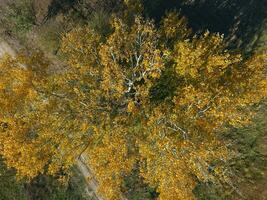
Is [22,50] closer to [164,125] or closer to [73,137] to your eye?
[73,137]

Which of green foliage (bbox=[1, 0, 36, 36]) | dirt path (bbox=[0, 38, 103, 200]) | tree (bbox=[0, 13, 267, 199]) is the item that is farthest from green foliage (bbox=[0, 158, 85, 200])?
green foliage (bbox=[1, 0, 36, 36])

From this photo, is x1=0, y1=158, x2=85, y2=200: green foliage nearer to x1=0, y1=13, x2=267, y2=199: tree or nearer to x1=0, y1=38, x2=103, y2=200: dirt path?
x1=0, y1=38, x2=103, y2=200: dirt path

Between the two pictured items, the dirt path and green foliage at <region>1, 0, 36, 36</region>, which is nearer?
the dirt path

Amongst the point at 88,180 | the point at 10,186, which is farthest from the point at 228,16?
the point at 10,186

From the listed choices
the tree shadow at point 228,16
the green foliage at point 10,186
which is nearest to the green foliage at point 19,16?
the tree shadow at point 228,16

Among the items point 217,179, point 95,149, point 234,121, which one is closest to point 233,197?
point 217,179

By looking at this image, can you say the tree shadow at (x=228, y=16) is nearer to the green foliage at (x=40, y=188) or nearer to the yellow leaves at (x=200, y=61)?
the yellow leaves at (x=200, y=61)

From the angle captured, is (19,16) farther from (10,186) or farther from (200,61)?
(200,61)

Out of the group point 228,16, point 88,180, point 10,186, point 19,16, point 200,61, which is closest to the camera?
point 200,61
